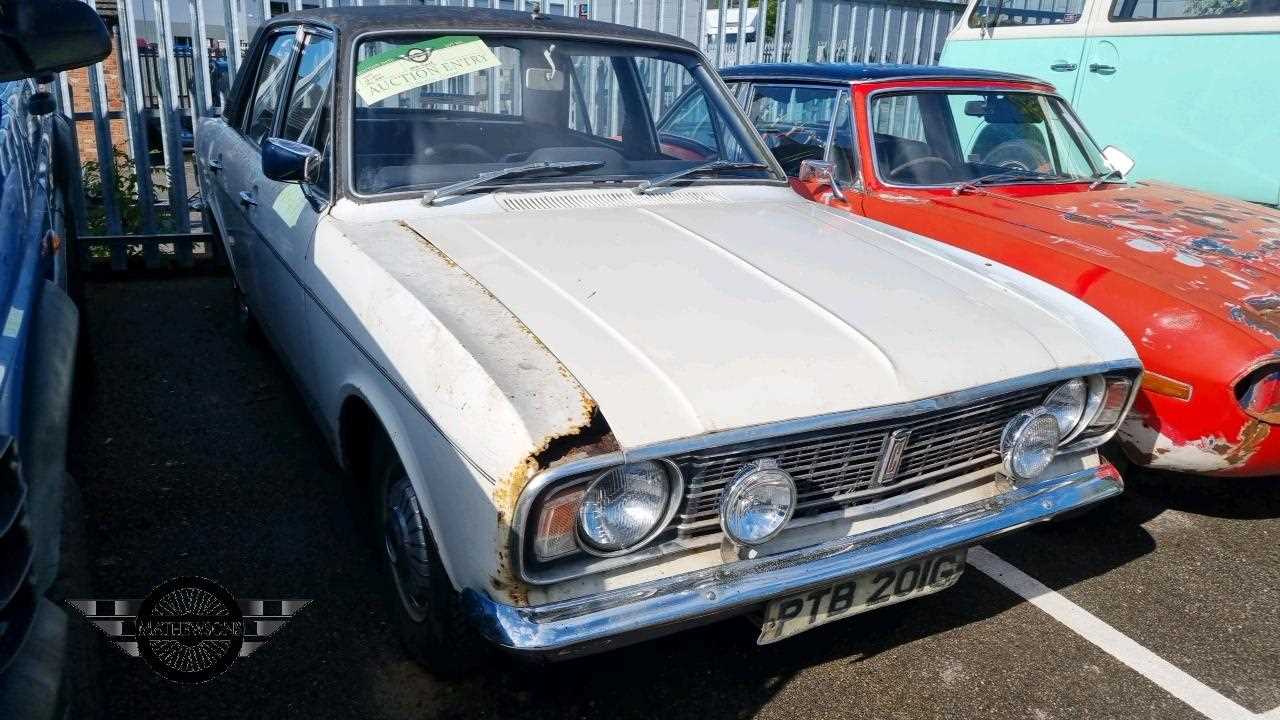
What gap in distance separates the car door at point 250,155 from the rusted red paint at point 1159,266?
243 centimetres

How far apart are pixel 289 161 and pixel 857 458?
6.32 feet

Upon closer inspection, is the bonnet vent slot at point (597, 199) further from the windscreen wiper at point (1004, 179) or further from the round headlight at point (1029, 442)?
the windscreen wiper at point (1004, 179)

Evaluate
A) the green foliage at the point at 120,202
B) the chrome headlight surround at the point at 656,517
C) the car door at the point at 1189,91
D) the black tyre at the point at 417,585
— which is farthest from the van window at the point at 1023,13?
the green foliage at the point at 120,202

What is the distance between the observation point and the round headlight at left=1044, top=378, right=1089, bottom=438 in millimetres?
2475

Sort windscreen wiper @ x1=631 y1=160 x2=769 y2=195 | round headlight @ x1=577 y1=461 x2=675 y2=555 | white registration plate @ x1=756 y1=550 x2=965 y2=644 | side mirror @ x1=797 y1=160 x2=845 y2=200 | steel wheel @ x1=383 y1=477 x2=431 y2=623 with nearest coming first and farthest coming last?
round headlight @ x1=577 y1=461 x2=675 y2=555, white registration plate @ x1=756 y1=550 x2=965 y2=644, steel wheel @ x1=383 y1=477 x2=431 y2=623, windscreen wiper @ x1=631 y1=160 x2=769 y2=195, side mirror @ x1=797 y1=160 x2=845 y2=200

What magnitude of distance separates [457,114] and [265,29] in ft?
4.65

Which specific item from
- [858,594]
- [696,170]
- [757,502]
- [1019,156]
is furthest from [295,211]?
[1019,156]

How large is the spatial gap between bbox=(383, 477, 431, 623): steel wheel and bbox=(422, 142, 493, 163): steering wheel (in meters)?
1.21

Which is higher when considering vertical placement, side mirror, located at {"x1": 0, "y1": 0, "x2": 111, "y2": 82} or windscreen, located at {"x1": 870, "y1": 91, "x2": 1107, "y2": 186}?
side mirror, located at {"x1": 0, "y1": 0, "x2": 111, "y2": 82}

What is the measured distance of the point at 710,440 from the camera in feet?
6.10

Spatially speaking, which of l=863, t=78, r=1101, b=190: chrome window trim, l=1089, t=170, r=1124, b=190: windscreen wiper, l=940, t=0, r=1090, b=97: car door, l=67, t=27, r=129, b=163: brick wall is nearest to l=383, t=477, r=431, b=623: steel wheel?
l=863, t=78, r=1101, b=190: chrome window trim

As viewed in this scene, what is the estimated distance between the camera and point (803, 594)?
2084 millimetres

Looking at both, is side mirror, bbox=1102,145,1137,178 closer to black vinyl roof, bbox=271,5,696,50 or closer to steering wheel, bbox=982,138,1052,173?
steering wheel, bbox=982,138,1052,173

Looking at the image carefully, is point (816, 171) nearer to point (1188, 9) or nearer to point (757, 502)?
point (757, 502)
